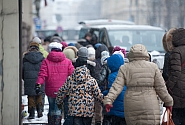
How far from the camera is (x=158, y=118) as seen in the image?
7730 mm

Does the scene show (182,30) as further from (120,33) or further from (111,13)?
(111,13)

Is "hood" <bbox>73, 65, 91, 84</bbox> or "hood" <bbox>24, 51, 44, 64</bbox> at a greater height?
"hood" <bbox>24, 51, 44, 64</bbox>

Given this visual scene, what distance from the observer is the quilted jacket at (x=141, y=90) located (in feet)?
25.1

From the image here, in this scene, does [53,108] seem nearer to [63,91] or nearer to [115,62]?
[63,91]

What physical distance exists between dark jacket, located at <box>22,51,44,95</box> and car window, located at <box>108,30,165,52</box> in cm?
472

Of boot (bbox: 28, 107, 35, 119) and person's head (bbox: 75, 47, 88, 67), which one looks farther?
boot (bbox: 28, 107, 35, 119)

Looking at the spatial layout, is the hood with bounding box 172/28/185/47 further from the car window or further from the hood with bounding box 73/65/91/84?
the car window

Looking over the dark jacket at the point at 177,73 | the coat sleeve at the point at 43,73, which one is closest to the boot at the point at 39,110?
the coat sleeve at the point at 43,73

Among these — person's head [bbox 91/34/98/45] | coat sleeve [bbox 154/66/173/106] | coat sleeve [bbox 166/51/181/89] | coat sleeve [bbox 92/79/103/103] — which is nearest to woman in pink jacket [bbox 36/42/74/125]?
coat sleeve [bbox 92/79/103/103]

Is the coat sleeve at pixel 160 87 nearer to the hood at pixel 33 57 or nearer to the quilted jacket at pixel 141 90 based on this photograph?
the quilted jacket at pixel 141 90

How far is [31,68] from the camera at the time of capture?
474 inches

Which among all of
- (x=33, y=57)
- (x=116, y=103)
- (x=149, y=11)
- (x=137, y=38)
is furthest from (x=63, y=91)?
(x=149, y=11)

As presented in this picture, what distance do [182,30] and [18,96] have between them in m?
2.85

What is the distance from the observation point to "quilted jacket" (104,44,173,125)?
25.1 feet
